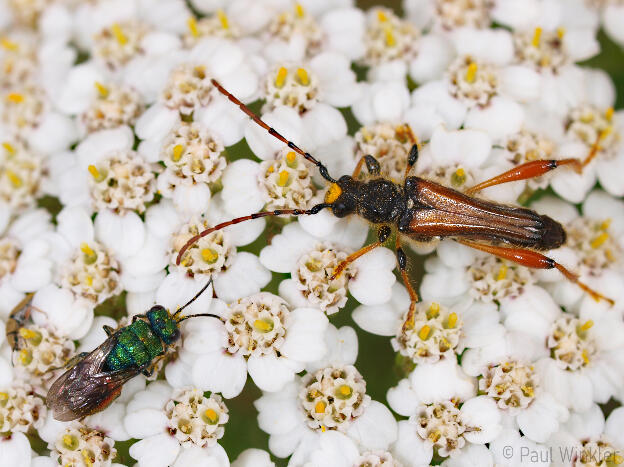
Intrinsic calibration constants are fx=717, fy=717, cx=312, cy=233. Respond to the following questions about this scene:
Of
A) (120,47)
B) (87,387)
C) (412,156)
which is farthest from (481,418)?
(120,47)

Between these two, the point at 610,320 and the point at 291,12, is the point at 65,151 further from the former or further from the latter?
the point at 610,320

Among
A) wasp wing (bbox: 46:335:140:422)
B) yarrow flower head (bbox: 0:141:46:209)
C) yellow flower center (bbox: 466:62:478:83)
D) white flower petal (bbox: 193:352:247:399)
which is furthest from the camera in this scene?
yarrow flower head (bbox: 0:141:46:209)

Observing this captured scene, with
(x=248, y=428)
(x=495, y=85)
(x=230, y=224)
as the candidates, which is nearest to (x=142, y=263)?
(x=230, y=224)

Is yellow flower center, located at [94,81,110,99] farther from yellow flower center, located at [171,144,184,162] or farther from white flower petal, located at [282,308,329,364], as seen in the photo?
white flower petal, located at [282,308,329,364]

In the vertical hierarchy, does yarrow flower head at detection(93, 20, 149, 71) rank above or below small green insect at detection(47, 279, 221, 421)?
above

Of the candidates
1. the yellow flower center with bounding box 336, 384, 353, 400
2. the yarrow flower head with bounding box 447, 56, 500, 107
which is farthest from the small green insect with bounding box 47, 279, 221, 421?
the yarrow flower head with bounding box 447, 56, 500, 107

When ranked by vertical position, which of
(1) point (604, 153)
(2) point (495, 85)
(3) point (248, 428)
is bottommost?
(3) point (248, 428)

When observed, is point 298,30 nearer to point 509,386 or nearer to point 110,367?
point 110,367
